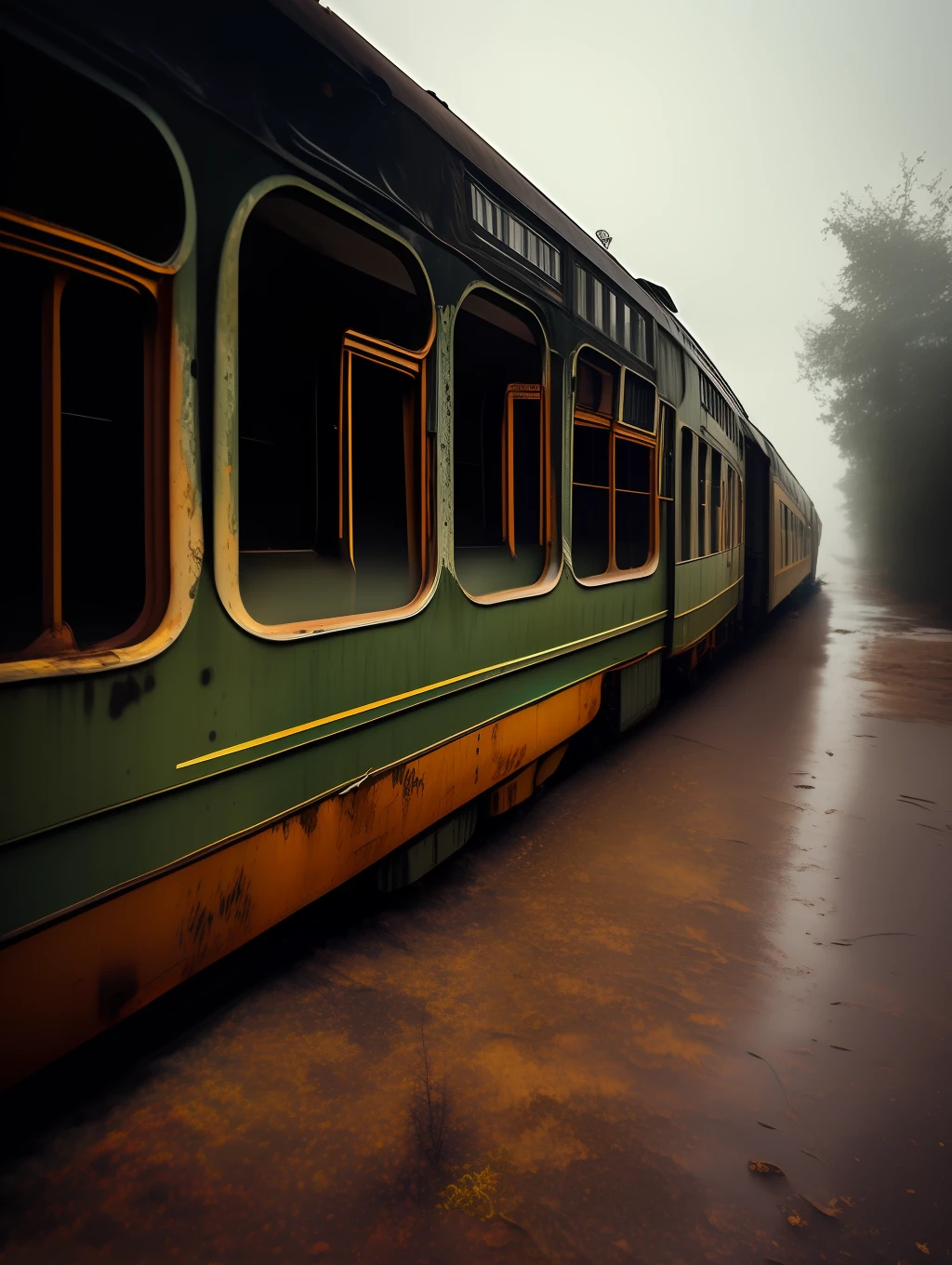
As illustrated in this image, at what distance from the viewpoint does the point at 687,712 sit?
692 centimetres

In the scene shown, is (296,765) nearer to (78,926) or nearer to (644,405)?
(78,926)

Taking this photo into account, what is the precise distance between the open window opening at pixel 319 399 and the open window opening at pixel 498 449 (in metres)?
0.49

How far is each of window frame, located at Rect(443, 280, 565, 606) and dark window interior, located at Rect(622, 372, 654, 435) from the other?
121 cm

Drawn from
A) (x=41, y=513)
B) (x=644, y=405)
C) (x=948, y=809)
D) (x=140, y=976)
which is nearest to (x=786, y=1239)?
(x=140, y=976)

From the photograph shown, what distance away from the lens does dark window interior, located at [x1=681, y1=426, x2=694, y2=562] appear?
6.27 metres

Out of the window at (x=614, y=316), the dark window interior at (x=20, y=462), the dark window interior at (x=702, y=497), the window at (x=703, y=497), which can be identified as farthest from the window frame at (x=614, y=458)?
the dark window interior at (x=20, y=462)

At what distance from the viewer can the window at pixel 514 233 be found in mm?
2943

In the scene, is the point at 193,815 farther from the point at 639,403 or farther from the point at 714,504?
the point at 714,504

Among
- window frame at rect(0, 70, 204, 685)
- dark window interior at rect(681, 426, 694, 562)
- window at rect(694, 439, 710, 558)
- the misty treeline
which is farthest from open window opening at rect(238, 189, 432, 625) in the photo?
the misty treeline

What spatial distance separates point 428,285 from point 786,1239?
280cm

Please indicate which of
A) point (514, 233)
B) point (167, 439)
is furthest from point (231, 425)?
point (514, 233)

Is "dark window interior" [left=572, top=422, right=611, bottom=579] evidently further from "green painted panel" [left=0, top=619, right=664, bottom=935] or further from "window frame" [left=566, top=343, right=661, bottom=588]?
"green painted panel" [left=0, top=619, right=664, bottom=935]

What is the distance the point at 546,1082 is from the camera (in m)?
2.10

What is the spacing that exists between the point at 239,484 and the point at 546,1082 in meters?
2.04
